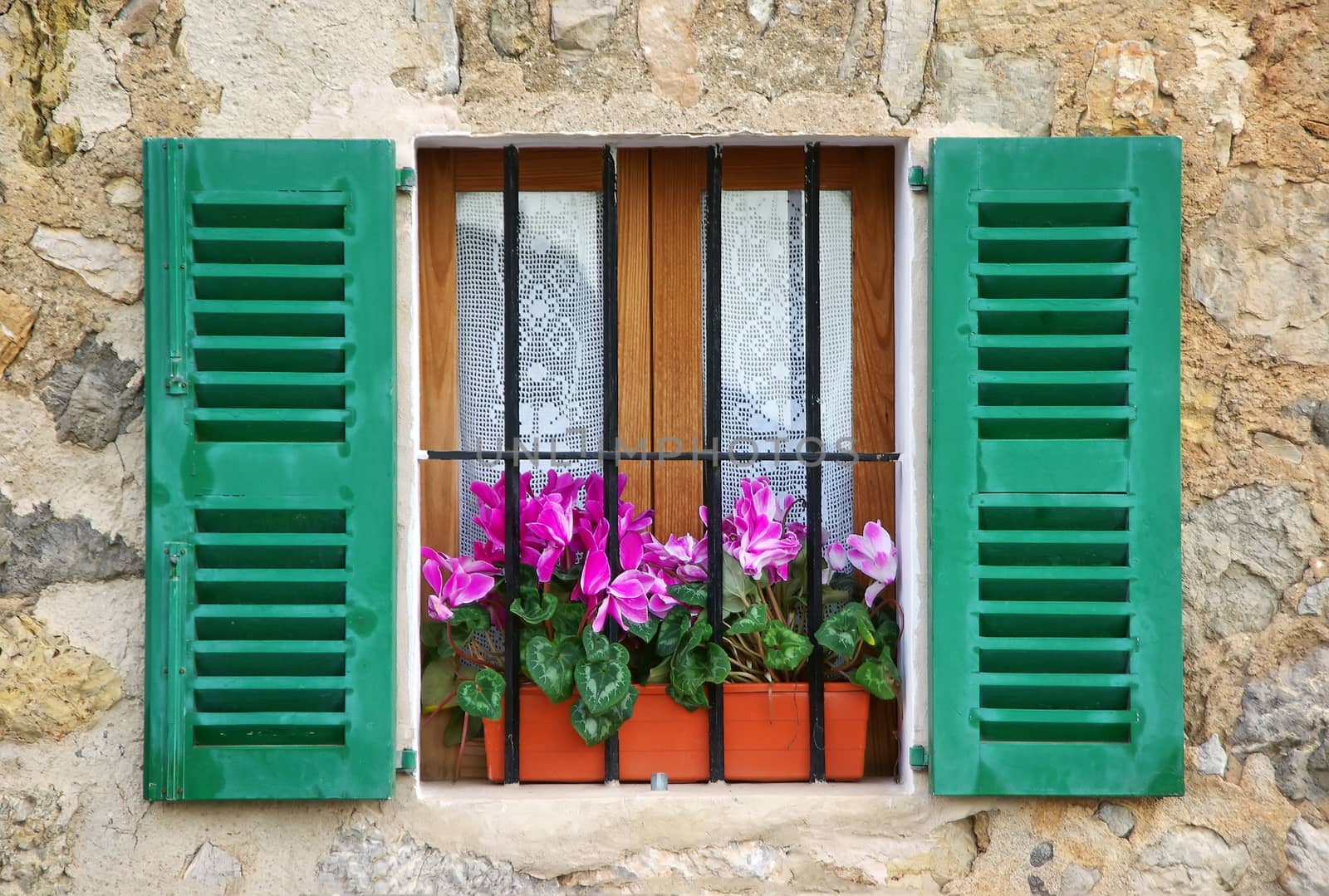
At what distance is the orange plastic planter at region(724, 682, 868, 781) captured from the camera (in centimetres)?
246

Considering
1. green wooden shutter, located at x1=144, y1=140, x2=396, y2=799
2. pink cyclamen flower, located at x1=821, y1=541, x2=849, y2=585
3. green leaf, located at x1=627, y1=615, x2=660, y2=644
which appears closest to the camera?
green wooden shutter, located at x1=144, y1=140, x2=396, y2=799

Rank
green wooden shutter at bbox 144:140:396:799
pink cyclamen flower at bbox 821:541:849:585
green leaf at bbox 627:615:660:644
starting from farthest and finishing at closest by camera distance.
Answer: pink cyclamen flower at bbox 821:541:849:585, green leaf at bbox 627:615:660:644, green wooden shutter at bbox 144:140:396:799

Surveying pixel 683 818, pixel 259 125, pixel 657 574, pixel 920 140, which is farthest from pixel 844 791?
pixel 259 125

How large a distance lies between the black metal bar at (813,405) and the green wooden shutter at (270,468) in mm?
897

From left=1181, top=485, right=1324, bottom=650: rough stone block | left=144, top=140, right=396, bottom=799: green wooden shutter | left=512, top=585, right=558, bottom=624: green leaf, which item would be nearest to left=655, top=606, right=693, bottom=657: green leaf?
left=512, top=585, right=558, bottom=624: green leaf

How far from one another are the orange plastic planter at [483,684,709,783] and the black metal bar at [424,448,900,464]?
497 mm

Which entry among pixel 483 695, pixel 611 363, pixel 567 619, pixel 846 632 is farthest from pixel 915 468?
pixel 483 695

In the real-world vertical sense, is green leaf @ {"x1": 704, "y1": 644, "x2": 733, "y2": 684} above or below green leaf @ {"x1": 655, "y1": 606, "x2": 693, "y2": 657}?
below

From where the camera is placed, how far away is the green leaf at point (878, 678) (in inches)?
95.0

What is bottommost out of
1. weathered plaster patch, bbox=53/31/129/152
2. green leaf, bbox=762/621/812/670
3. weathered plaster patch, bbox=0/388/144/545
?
green leaf, bbox=762/621/812/670

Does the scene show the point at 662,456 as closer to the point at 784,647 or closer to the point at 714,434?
the point at 714,434

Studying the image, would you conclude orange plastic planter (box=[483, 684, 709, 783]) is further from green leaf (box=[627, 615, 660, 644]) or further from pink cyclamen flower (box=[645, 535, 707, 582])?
pink cyclamen flower (box=[645, 535, 707, 582])

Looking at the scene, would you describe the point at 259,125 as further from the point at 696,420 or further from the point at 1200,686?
the point at 1200,686

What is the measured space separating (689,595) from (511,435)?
1.77 ft
